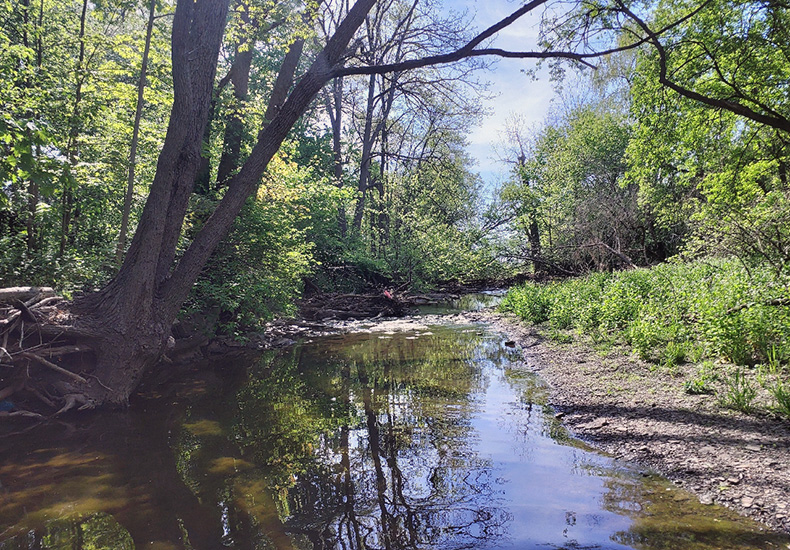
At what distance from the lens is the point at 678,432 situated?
411 centimetres

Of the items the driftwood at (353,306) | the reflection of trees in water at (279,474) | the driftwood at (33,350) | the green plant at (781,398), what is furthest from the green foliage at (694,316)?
the driftwood at (33,350)

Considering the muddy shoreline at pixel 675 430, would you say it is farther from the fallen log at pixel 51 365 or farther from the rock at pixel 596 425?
the fallen log at pixel 51 365

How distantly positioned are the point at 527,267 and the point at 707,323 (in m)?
20.3

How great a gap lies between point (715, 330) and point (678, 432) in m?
1.93

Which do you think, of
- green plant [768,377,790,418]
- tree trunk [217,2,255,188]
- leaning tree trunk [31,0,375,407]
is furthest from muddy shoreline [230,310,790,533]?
tree trunk [217,2,255,188]

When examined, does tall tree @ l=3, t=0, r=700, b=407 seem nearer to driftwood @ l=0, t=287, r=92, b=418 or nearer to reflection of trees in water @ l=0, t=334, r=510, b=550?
driftwood @ l=0, t=287, r=92, b=418

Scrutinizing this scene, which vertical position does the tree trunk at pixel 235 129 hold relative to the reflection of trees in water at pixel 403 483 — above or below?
above

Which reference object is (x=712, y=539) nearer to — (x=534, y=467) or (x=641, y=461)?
(x=641, y=461)

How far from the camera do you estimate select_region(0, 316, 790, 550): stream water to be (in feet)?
9.78

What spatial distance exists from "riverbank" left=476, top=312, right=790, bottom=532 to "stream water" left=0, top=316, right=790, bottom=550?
19 cm

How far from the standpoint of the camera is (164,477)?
402cm

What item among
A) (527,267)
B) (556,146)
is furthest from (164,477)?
(556,146)

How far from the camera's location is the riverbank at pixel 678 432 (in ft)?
10.2

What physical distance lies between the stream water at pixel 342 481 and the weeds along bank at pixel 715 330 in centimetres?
170
